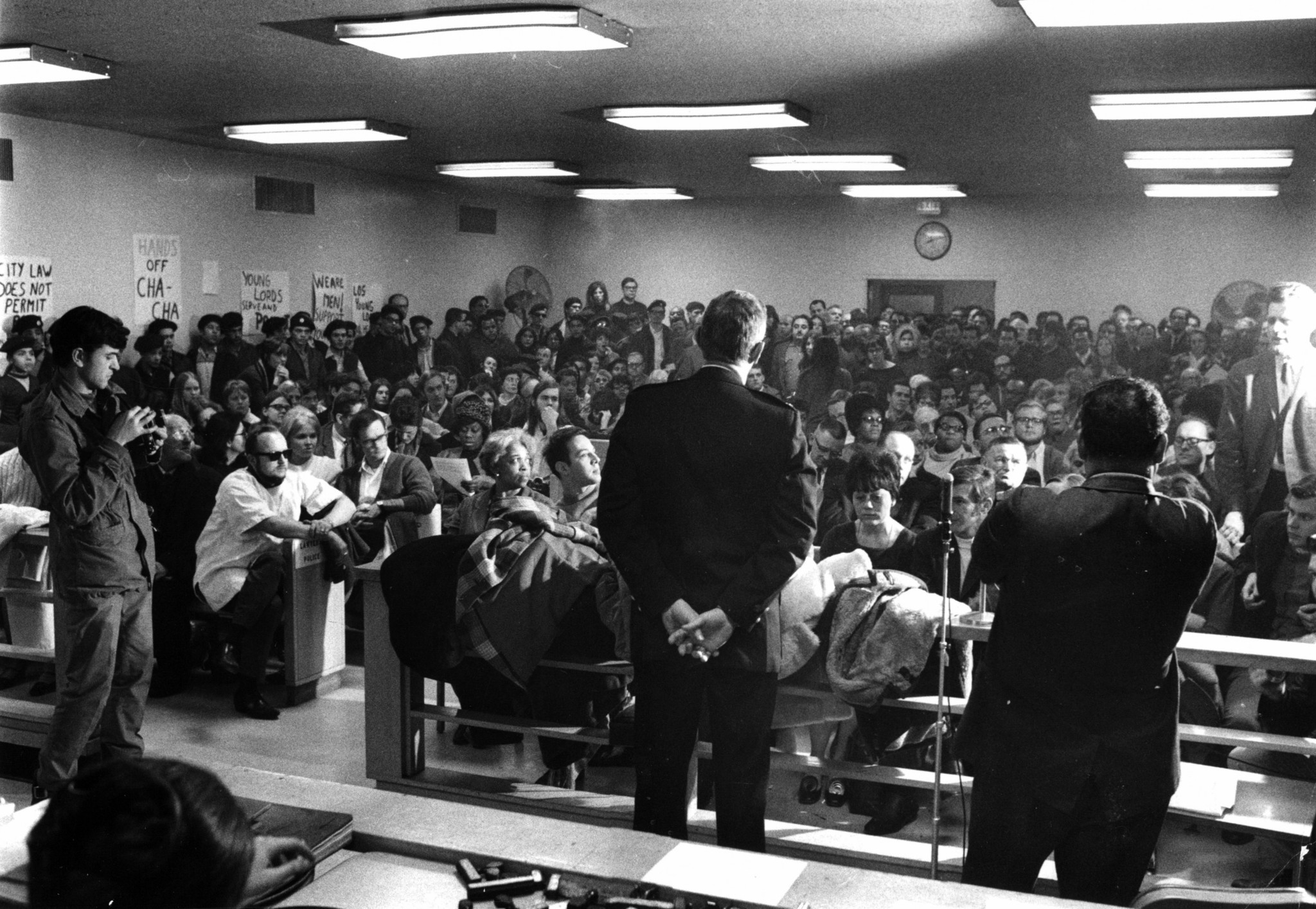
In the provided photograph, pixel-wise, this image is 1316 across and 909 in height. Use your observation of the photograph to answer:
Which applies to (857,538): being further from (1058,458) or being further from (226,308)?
(226,308)

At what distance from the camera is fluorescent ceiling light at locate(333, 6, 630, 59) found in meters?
3.56

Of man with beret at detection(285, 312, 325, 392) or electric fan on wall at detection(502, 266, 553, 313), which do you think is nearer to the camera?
man with beret at detection(285, 312, 325, 392)

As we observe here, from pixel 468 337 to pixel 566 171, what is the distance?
1571 mm

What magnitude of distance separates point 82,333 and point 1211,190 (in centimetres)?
891

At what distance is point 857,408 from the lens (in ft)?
14.7

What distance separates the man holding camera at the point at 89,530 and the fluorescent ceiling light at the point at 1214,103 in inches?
151

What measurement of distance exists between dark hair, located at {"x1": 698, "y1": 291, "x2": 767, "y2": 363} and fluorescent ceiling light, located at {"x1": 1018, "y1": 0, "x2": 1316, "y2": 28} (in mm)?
1585

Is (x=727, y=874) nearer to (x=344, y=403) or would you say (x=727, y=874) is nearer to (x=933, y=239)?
(x=344, y=403)

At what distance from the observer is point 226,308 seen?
810 cm

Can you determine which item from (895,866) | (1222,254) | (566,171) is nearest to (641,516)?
(895,866)

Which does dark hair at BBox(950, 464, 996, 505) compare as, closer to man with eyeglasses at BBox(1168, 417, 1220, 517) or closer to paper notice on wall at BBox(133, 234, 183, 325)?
man with eyeglasses at BBox(1168, 417, 1220, 517)

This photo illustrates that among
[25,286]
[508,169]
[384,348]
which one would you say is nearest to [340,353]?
[384,348]

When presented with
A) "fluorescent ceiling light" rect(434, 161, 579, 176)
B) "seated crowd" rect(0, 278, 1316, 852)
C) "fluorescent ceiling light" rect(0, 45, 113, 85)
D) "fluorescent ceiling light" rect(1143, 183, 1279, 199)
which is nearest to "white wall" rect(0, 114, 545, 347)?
"seated crowd" rect(0, 278, 1316, 852)

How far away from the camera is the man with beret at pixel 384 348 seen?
8.24 meters
